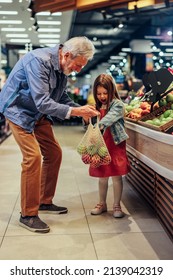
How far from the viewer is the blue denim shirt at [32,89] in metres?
3.20

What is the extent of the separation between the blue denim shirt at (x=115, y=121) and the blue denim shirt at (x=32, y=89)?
0.46 metres

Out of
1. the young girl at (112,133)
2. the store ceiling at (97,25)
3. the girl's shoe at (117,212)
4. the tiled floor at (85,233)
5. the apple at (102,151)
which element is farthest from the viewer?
the store ceiling at (97,25)

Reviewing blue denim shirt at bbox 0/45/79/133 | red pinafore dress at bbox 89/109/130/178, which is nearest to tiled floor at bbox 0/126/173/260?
red pinafore dress at bbox 89/109/130/178

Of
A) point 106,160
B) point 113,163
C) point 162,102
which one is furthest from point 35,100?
point 162,102

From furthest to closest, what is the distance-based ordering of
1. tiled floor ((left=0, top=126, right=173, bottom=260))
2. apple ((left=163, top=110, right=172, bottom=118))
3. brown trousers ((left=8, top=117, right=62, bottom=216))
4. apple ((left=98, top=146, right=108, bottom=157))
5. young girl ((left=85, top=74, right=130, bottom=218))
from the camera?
1. apple ((left=163, top=110, right=172, bottom=118))
2. young girl ((left=85, top=74, right=130, bottom=218))
3. apple ((left=98, top=146, right=108, bottom=157))
4. brown trousers ((left=8, top=117, right=62, bottom=216))
5. tiled floor ((left=0, top=126, right=173, bottom=260))

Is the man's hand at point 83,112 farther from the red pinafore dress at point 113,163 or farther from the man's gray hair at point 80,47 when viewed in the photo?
the red pinafore dress at point 113,163

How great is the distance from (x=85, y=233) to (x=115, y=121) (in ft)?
3.41

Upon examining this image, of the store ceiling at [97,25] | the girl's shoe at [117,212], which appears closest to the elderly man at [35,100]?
the girl's shoe at [117,212]

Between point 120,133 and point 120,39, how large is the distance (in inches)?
873

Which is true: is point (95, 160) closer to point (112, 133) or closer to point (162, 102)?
point (112, 133)

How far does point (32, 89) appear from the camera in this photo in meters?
3.21

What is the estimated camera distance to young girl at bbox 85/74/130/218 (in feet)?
12.0

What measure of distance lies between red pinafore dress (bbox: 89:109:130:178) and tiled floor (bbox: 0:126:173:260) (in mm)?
433

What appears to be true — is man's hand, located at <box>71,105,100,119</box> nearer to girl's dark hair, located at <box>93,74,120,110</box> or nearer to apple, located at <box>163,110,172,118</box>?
girl's dark hair, located at <box>93,74,120,110</box>
